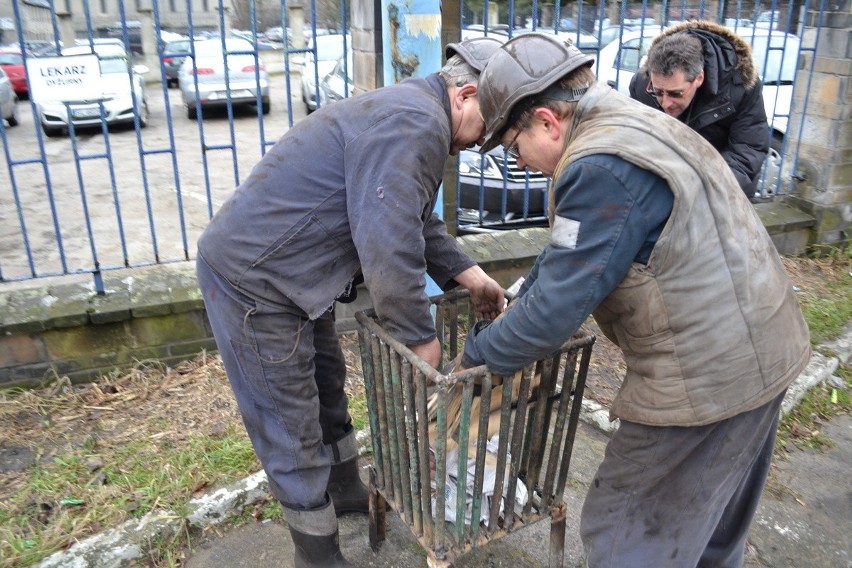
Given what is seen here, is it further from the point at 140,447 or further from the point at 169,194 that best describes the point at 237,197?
the point at 169,194

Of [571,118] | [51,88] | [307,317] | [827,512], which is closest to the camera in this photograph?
[571,118]

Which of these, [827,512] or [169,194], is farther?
[169,194]

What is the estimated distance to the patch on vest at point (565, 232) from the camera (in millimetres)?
1627

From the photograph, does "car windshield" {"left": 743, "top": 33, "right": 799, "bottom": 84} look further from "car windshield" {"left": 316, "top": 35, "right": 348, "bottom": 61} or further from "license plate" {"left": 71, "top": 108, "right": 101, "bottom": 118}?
"license plate" {"left": 71, "top": 108, "right": 101, "bottom": 118}

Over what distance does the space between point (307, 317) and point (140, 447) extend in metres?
1.42

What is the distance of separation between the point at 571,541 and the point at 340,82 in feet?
8.94

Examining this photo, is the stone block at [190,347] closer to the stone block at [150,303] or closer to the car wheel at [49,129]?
→ the stone block at [150,303]

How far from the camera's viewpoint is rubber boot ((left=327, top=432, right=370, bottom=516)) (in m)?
2.75

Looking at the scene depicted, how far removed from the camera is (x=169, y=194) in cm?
853

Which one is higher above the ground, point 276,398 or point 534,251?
point 276,398

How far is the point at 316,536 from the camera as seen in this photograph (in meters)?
2.36

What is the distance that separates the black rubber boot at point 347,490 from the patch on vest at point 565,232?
1.49 m

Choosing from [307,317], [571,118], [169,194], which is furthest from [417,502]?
[169,194]

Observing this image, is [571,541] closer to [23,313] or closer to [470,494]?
[470,494]
